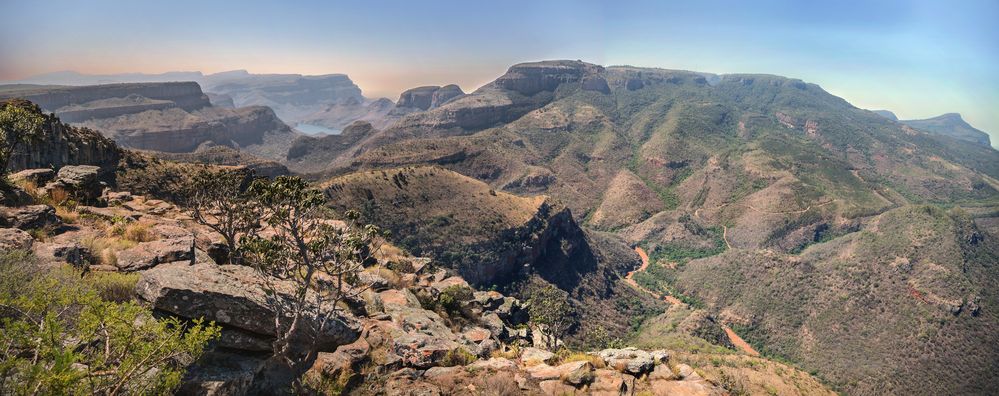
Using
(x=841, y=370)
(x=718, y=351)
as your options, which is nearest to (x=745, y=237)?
(x=841, y=370)

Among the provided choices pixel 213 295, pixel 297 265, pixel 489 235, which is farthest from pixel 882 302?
pixel 213 295

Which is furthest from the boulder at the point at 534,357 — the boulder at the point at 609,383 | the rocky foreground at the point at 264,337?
the boulder at the point at 609,383

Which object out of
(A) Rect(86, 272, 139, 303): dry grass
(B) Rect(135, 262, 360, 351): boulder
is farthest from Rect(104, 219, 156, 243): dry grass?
(B) Rect(135, 262, 360, 351): boulder

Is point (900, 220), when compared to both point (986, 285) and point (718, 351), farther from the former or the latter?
point (718, 351)

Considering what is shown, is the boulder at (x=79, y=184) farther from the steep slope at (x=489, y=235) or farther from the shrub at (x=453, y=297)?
the steep slope at (x=489, y=235)

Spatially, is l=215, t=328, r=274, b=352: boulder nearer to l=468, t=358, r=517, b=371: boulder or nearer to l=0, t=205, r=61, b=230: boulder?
l=468, t=358, r=517, b=371: boulder
